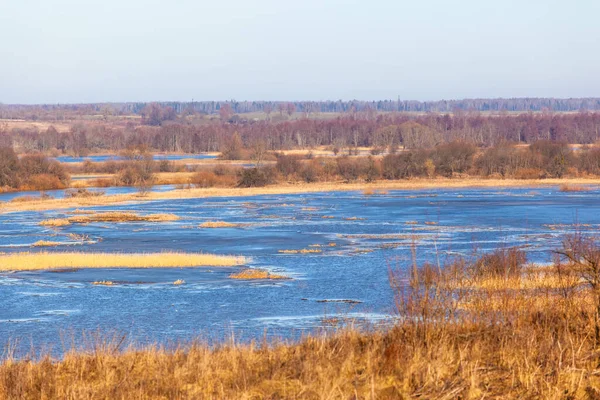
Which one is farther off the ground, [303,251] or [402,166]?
[303,251]

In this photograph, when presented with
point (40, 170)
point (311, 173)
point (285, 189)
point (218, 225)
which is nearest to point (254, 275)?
point (218, 225)

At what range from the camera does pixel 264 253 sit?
34438 mm

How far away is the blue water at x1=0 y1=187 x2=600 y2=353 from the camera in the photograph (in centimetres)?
2075

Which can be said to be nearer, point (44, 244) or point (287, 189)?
point (44, 244)

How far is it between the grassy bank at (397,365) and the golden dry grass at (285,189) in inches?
1929

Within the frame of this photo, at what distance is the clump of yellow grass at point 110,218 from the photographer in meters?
47.3

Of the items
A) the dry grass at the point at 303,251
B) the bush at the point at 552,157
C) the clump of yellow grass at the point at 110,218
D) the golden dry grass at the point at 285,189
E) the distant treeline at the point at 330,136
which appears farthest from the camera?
the distant treeline at the point at 330,136

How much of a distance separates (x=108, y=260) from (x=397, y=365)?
24618 millimetres

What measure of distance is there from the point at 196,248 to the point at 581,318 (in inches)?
1039

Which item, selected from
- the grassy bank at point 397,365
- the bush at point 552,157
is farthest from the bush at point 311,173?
the grassy bank at point 397,365

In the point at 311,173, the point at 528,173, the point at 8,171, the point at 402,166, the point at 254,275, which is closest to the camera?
the point at 254,275

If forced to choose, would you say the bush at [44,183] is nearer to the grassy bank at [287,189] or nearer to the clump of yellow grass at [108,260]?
the grassy bank at [287,189]

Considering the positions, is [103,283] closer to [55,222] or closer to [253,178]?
[55,222]

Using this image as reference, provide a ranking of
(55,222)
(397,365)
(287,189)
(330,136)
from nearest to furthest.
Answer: (397,365), (55,222), (287,189), (330,136)
